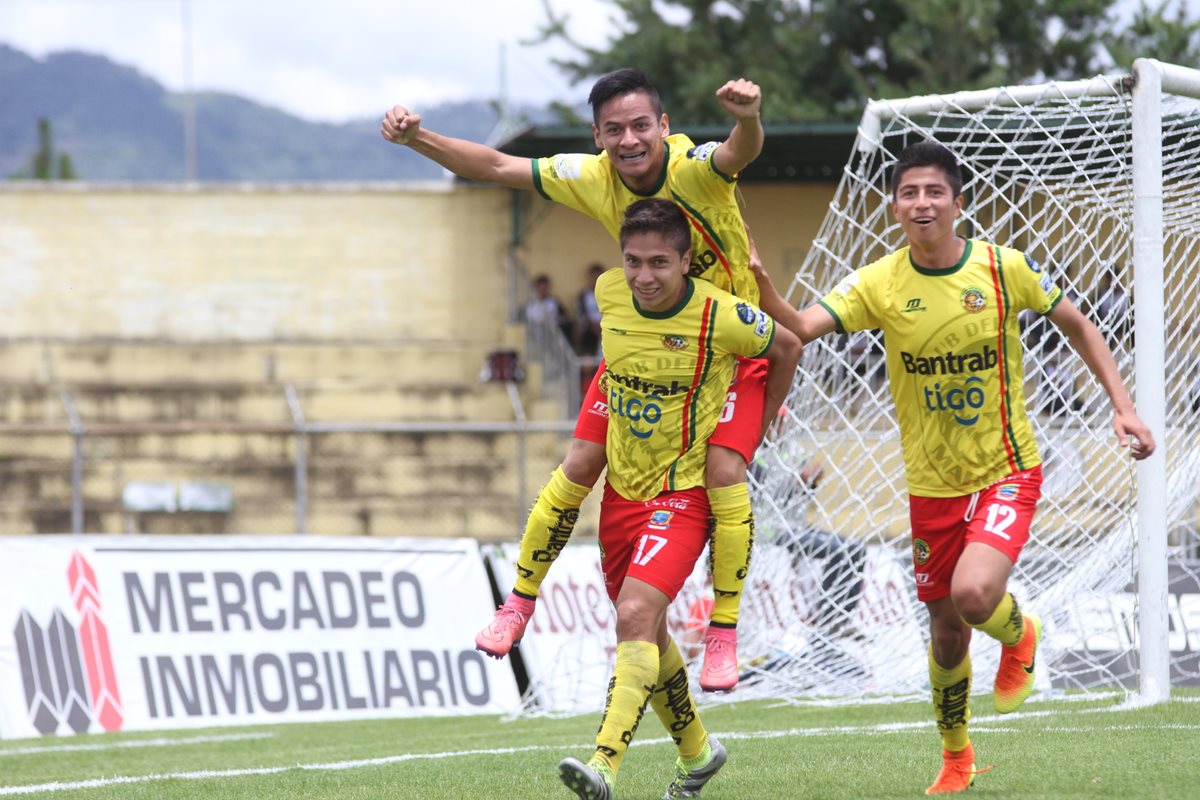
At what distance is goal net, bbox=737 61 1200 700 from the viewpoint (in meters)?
9.28

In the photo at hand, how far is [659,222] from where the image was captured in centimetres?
577

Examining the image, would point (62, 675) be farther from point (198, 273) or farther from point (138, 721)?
point (198, 273)

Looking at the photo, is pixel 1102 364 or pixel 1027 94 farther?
pixel 1027 94

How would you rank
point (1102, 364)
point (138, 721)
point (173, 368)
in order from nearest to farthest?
point (1102, 364) → point (138, 721) → point (173, 368)

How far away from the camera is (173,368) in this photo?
23.0 m

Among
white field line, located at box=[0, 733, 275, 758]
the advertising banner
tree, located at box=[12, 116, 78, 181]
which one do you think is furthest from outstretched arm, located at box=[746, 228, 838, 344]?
tree, located at box=[12, 116, 78, 181]

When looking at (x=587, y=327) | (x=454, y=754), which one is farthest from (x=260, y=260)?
(x=454, y=754)

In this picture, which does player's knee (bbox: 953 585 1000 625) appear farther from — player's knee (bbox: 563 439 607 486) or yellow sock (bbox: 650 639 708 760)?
player's knee (bbox: 563 439 607 486)

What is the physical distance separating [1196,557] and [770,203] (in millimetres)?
11106

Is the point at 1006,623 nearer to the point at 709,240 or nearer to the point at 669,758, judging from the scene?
the point at 709,240

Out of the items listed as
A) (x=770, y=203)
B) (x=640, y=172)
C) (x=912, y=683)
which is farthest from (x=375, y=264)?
(x=640, y=172)

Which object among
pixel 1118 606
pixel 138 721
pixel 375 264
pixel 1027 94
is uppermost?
pixel 1027 94

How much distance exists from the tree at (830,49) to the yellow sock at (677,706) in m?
18.1

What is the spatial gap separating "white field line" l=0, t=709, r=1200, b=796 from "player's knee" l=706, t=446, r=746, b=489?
2780 millimetres
